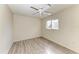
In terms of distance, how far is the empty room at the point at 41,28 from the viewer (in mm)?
3844

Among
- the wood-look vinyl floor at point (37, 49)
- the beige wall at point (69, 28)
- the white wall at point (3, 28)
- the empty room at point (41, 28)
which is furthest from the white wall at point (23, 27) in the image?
the white wall at point (3, 28)

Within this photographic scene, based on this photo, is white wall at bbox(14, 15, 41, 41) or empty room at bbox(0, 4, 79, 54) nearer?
empty room at bbox(0, 4, 79, 54)

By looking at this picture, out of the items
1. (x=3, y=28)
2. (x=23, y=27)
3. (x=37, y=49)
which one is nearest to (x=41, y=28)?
(x=23, y=27)

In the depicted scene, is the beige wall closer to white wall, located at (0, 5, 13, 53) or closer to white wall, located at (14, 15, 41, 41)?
white wall, located at (14, 15, 41, 41)

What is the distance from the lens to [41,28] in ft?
22.6

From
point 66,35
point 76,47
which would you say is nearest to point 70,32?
point 66,35

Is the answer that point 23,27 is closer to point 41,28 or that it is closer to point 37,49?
point 41,28

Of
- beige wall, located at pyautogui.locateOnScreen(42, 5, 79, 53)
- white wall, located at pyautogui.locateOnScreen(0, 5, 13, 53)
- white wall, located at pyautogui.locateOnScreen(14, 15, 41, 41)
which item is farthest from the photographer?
white wall, located at pyautogui.locateOnScreen(14, 15, 41, 41)

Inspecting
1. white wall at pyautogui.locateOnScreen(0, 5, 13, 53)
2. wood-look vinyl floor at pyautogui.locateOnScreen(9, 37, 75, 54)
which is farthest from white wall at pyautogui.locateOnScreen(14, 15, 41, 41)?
white wall at pyautogui.locateOnScreen(0, 5, 13, 53)

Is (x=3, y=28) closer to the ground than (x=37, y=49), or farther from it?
farther from it

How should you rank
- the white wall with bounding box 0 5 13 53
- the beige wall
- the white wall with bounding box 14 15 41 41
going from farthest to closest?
the white wall with bounding box 14 15 41 41 → the beige wall → the white wall with bounding box 0 5 13 53

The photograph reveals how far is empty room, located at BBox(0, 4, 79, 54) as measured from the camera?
12.6 feet

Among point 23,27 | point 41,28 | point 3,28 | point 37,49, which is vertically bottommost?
point 37,49
